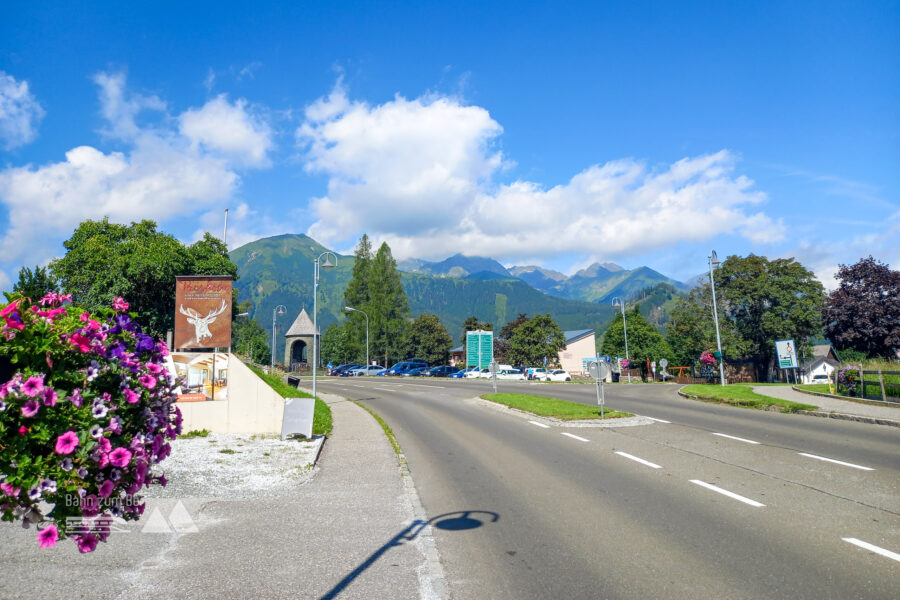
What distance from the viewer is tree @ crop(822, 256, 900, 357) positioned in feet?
137

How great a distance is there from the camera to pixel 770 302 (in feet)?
174

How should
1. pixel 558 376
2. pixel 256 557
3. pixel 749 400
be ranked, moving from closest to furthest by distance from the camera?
pixel 256 557
pixel 749 400
pixel 558 376

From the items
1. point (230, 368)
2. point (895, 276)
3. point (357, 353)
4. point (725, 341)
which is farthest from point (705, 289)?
point (230, 368)

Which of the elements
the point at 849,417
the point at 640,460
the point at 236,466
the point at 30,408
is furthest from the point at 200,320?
the point at 849,417

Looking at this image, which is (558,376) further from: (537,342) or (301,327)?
(301,327)

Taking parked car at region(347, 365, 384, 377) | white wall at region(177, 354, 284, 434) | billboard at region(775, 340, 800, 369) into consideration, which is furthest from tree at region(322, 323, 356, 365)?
white wall at region(177, 354, 284, 434)

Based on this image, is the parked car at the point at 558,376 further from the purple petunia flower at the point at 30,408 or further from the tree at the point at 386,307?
the purple petunia flower at the point at 30,408

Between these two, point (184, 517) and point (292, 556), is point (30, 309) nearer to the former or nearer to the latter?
point (292, 556)

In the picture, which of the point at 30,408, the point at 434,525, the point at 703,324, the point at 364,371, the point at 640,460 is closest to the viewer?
the point at 30,408

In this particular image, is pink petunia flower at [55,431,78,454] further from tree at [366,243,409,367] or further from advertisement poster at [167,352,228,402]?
tree at [366,243,409,367]

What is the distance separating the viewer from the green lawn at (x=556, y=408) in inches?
704

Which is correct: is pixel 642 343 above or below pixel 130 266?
below

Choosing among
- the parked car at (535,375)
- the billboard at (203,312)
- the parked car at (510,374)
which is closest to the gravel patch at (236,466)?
the billboard at (203,312)

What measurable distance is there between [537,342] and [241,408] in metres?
51.4
